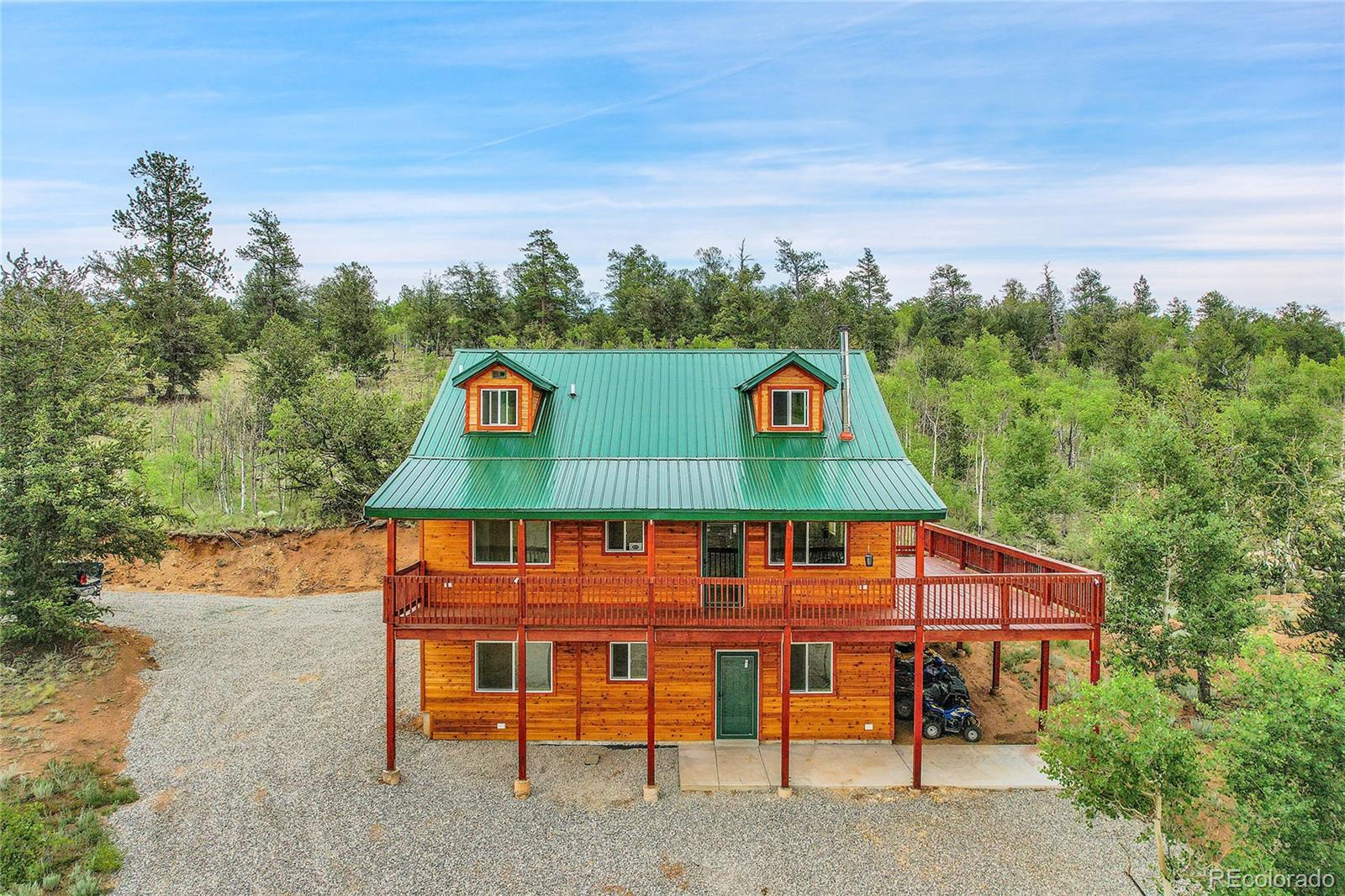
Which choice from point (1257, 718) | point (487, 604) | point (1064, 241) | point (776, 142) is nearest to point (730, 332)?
point (776, 142)

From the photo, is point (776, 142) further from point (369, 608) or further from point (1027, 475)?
point (369, 608)

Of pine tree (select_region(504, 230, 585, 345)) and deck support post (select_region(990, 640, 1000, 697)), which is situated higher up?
pine tree (select_region(504, 230, 585, 345))

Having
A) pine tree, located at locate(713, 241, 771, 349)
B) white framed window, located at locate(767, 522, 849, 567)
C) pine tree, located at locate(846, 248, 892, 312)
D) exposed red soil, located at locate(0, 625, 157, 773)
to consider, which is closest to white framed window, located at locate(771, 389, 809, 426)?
white framed window, located at locate(767, 522, 849, 567)

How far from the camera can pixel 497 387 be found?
1527cm

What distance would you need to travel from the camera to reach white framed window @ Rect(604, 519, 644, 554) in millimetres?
13977

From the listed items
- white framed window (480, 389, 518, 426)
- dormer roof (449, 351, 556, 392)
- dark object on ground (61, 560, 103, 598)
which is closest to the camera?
dormer roof (449, 351, 556, 392)

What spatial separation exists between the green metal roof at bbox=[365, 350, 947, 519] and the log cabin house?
0.06 metres

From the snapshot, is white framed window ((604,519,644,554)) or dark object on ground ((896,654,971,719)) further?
dark object on ground ((896,654,971,719))

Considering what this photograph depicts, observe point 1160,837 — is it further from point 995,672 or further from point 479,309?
point 479,309

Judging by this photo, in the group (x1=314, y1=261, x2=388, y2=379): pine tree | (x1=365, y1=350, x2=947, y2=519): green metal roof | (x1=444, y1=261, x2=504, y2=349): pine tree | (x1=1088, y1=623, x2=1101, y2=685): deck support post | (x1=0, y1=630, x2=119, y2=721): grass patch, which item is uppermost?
(x1=444, y1=261, x2=504, y2=349): pine tree

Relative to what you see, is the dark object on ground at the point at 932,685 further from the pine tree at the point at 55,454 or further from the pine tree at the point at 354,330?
the pine tree at the point at 354,330

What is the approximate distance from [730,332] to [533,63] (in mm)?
27182

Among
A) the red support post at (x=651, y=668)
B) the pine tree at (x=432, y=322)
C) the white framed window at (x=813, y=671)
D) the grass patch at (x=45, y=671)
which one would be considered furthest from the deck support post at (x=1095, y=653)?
the pine tree at (x=432, y=322)

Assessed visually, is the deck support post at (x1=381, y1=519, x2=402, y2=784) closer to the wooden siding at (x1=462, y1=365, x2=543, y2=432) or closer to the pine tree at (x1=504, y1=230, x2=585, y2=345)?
the wooden siding at (x1=462, y1=365, x2=543, y2=432)
